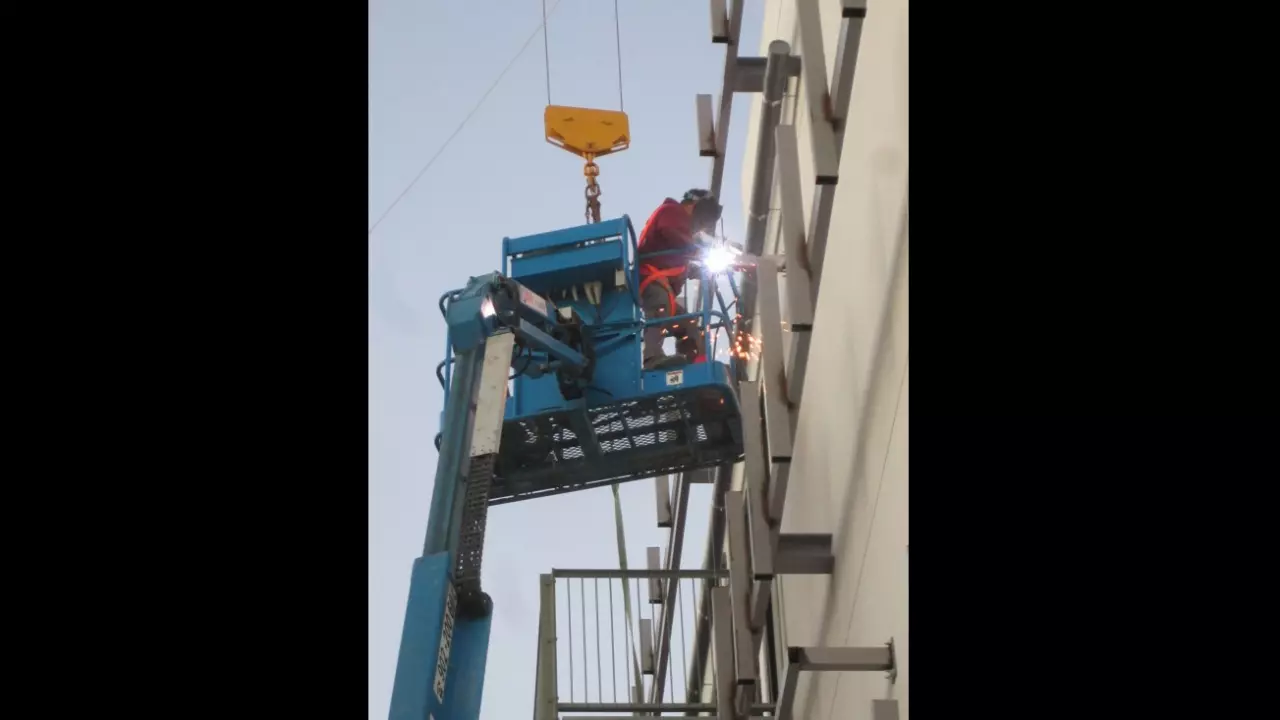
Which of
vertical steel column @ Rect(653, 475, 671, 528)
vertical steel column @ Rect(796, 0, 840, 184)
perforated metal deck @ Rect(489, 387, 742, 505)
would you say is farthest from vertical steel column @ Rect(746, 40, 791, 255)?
vertical steel column @ Rect(653, 475, 671, 528)

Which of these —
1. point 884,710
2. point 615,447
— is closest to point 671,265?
point 615,447

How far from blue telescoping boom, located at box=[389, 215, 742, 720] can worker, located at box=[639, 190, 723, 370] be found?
0.20 m

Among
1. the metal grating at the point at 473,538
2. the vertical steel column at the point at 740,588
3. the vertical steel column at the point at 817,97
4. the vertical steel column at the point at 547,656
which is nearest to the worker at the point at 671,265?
the vertical steel column at the point at 547,656

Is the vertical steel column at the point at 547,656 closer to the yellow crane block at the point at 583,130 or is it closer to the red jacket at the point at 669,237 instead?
the red jacket at the point at 669,237

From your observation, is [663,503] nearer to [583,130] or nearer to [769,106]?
[583,130]

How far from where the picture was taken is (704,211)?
47.3ft

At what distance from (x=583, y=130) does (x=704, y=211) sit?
8.40 ft

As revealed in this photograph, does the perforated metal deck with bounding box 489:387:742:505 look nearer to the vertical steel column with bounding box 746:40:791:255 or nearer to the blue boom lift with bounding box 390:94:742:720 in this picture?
the blue boom lift with bounding box 390:94:742:720
